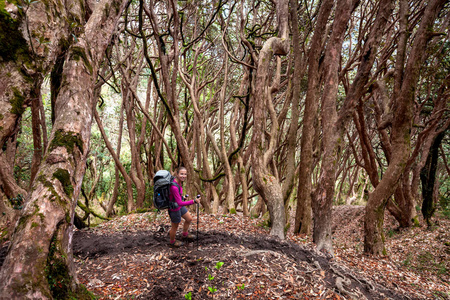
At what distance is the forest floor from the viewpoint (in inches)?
110

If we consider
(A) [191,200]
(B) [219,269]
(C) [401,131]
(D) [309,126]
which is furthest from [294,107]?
(B) [219,269]

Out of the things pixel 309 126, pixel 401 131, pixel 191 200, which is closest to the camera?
pixel 191 200

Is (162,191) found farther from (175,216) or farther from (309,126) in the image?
(309,126)

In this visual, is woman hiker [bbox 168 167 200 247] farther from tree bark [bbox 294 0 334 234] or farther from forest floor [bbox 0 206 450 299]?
tree bark [bbox 294 0 334 234]

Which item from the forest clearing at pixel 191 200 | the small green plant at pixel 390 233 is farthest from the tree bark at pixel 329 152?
the small green plant at pixel 390 233

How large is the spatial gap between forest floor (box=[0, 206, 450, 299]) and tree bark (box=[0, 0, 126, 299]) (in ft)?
3.32

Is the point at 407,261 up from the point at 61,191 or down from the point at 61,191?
down

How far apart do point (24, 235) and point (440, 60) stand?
9403mm

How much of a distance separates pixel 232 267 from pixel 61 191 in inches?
83.7

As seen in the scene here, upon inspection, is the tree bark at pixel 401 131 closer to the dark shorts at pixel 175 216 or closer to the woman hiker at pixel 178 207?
the woman hiker at pixel 178 207

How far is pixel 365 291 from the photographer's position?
3326 mm

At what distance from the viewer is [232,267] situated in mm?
3090

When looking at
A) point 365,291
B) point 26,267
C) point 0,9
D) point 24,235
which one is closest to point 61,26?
point 0,9

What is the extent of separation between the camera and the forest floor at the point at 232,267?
278 centimetres
